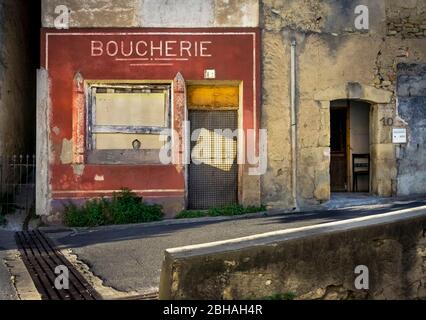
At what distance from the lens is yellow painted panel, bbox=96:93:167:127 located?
1077 centimetres

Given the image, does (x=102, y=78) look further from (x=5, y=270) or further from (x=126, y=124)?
(x=5, y=270)

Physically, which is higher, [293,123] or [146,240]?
[293,123]

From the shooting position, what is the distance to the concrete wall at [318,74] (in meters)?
10.9

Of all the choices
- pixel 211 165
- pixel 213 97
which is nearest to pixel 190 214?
pixel 211 165

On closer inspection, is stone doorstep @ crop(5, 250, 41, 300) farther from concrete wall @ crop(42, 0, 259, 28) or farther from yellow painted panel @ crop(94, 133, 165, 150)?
concrete wall @ crop(42, 0, 259, 28)

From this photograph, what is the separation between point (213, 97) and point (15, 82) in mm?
4945

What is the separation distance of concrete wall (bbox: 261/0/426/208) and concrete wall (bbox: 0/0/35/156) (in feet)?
19.7

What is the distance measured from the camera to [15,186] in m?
→ 11.4

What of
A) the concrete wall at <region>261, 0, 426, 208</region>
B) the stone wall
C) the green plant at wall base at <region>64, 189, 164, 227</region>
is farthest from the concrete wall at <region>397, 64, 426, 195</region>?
the green plant at wall base at <region>64, 189, 164, 227</region>

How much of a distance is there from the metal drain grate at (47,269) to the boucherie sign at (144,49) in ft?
13.8

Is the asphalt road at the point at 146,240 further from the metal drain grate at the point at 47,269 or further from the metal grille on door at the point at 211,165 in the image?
the metal grille on door at the point at 211,165

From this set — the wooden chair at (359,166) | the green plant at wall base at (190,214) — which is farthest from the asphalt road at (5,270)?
the wooden chair at (359,166)
